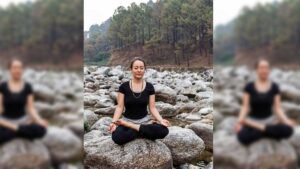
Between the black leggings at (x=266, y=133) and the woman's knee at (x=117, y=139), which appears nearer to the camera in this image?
the black leggings at (x=266, y=133)

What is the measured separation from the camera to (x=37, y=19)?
2.84 meters

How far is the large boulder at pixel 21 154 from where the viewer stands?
280 cm

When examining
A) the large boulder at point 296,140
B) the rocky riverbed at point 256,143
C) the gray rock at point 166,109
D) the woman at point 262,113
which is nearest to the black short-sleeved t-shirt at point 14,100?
the rocky riverbed at point 256,143

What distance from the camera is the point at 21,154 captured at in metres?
2.80

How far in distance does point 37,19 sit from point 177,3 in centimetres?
154

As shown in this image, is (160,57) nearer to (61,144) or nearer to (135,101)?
(135,101)

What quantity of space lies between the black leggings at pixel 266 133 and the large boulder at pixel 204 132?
1300mm

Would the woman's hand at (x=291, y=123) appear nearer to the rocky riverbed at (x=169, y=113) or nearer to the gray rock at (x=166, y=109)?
the rocky riverbed at (x=169, y=113)

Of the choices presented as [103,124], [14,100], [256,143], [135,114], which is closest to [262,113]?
[256,143]

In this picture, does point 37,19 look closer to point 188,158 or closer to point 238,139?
point 238,139

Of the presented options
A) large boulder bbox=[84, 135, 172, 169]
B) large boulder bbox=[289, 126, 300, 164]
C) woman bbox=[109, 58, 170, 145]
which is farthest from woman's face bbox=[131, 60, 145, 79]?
large boulder bbox=[289, 126, 300, 164]

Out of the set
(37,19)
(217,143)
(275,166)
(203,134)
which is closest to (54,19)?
(37,19)

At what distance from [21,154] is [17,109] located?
0.95ft

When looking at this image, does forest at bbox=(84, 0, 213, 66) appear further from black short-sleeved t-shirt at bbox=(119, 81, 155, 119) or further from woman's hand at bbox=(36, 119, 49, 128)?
woman's hand at bbox=(36, 119, 49, 128)
